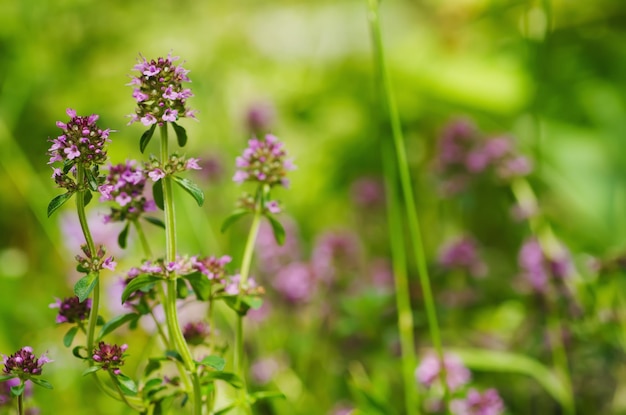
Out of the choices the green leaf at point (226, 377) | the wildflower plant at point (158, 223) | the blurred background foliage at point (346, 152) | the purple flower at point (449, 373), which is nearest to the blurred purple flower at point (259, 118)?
the blurred background foliage at point (346, 152)

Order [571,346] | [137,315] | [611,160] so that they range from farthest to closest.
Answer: [611,160] < [571,346] < [137,315]

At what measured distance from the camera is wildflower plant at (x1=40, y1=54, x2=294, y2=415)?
1.51 feet

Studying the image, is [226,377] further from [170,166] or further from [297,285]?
[297,285]

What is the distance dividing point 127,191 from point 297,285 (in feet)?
2.37

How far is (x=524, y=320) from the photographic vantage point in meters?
1.15

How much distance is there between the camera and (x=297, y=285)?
4.09 ft

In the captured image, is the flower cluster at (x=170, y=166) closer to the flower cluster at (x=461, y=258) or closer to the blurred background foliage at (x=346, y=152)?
the blurred background foliage at (x=346, y=152)

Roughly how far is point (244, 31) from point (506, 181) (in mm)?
1345

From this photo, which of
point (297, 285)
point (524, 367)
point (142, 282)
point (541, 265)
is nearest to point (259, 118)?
point (297, 285)

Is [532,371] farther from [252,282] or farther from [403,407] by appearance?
[252,282]

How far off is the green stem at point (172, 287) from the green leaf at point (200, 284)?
12 mm

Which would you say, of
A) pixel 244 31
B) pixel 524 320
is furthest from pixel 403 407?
pixel 244 31

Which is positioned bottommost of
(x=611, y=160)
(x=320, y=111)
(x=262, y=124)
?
(x=611, y=160)

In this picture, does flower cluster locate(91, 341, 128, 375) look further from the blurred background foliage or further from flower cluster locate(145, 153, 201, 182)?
the blurred background foliage
